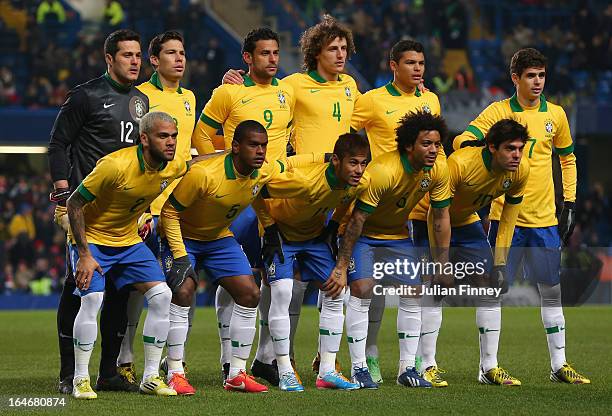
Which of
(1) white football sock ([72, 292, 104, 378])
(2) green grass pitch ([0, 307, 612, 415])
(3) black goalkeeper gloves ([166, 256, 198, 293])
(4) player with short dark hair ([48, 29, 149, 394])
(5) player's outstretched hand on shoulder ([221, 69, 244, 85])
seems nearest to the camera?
(2) green grass pitch ([0, 307, 612, 415])

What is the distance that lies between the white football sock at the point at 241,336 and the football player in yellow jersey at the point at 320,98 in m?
0.79

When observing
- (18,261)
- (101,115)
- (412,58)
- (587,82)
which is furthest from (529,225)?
(587,82)

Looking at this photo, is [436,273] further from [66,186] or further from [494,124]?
[66,186]

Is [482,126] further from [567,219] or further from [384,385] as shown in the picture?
[384,385]

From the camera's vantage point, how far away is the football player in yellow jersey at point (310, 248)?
840 centimetres

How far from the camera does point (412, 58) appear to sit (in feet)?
30.0

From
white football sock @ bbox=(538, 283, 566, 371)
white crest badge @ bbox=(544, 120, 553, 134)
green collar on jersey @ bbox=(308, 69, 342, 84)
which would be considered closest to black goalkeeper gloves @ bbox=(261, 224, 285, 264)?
green collar on jersey @ bbox=(308, 69, 342, 84)

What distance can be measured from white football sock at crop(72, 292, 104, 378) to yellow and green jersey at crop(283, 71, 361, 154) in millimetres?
2110

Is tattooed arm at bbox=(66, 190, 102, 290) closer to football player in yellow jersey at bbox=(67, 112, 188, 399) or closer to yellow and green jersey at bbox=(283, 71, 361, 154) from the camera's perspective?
football player in yellow jersey at bbox=(67, 112, 188, 399)

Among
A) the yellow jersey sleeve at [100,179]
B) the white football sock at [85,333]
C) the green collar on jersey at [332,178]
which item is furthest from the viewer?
the green collar on jersey at [332,178]

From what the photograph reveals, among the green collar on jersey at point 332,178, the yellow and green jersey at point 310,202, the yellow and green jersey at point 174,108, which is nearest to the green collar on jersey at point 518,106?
the yellow and green jersey at point 310,202

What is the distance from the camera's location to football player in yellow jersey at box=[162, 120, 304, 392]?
323 inches

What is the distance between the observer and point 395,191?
8656 mm

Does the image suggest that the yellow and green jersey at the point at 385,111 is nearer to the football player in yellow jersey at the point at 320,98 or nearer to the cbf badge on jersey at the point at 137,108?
the football player in yellow jersey at the point at 320,98
